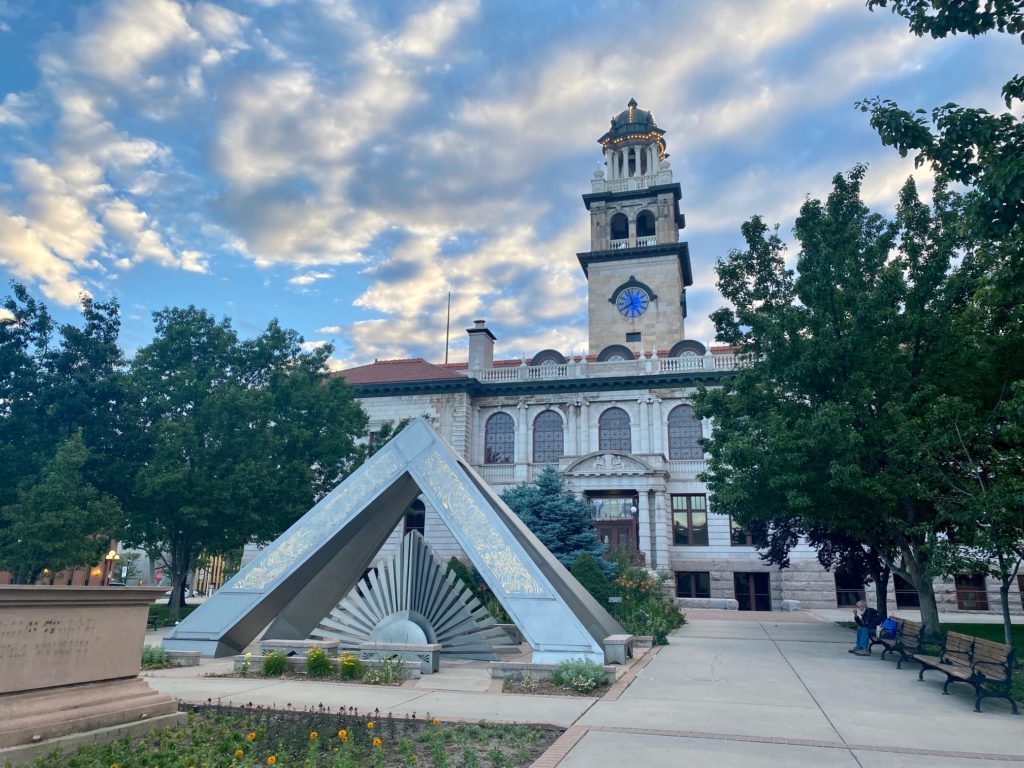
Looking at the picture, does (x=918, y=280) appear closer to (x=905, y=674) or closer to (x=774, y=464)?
(x=774, y=464)

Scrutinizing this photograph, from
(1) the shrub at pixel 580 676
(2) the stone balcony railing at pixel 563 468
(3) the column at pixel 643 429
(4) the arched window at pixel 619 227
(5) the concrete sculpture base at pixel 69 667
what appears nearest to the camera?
(5) the concrete sculpture base at pixel 69 667

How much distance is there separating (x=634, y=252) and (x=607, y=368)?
391 inches

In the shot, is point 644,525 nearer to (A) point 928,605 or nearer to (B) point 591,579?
A: (B) point 591,579

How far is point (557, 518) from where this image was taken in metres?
30.6

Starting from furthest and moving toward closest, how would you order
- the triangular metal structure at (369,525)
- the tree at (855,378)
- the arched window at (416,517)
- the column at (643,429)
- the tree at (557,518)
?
the arched window at (416,517) < the column at (643,429) < the tree at (557,518) < the tree at (855,378) < the triangular metal structure at (369,525)

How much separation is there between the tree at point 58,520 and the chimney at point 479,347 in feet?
Result: 74.0

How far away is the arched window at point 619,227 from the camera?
4766 centimetres

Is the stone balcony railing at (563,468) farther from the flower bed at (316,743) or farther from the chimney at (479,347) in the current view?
the flower bed at (316,743)

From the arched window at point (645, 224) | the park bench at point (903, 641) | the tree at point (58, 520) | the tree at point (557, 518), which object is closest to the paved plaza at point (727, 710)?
the park bench at point (903, 641)

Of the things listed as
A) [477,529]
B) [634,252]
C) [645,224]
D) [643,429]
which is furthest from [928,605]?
[645,224]

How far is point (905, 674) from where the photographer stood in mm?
13359

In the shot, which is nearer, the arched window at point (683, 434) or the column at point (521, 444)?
the arched window at point (683, 434)

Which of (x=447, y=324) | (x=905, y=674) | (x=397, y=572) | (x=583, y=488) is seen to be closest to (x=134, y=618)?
(x=397, y=572)

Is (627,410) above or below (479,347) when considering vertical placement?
below
